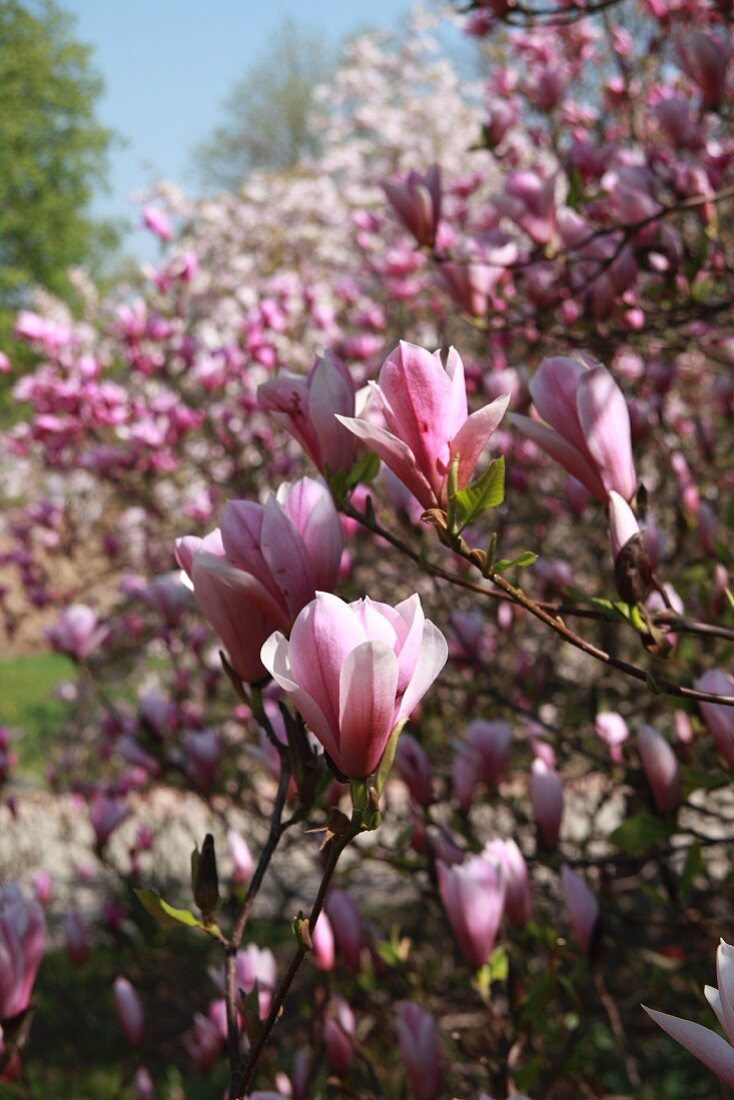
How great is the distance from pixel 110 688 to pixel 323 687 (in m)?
7.83

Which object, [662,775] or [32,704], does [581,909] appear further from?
[32,704]

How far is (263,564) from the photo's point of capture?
940 millimetres

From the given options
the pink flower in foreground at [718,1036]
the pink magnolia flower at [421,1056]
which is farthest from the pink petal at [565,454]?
the pink magnolia flower at [421,1056]

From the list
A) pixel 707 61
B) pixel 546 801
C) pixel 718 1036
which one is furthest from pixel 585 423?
pixel 707 61

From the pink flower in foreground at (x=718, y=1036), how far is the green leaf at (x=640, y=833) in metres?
0.54

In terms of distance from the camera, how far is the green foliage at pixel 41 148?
75.7 feet

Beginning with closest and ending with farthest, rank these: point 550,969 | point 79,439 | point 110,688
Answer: point 550,969 < point 79,439 < point 110,688

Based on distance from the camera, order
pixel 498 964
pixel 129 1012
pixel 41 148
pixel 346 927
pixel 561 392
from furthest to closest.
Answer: pixel 41 148 < pixel 129 1012 < pixel 346 927 < pixel 498 964 < pixel 561 392

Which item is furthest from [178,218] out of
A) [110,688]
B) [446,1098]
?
[446,1098]

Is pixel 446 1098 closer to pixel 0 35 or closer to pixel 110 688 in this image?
pixel 110 688

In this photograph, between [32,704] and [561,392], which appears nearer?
[561,392]

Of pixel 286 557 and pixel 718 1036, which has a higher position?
pixel 286 557

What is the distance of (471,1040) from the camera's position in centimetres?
288

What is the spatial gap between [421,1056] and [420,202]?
4.97 feet
